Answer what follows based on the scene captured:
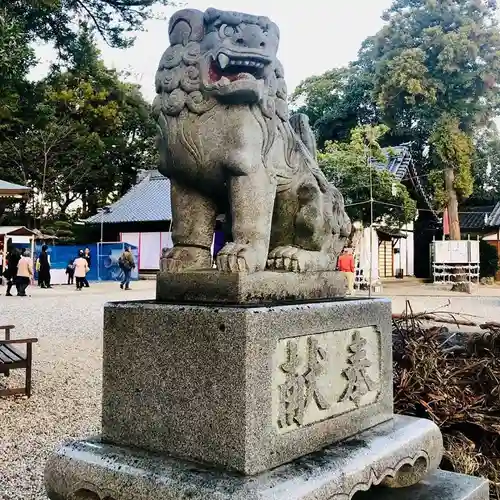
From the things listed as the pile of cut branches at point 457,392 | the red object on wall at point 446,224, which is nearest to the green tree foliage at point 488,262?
the red object on wall at point 446,224

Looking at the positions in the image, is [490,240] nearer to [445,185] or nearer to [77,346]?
[445,185]

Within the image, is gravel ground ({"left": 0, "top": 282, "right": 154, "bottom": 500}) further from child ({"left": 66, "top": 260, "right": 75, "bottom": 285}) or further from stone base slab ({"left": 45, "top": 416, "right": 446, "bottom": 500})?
child ({"left": 66, "top": 260, "right": 75, "bottom": 285})

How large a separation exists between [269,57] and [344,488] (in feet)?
5.33

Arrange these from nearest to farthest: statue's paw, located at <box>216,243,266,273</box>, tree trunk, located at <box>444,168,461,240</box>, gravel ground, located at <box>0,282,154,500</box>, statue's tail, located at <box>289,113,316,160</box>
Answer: statue's paw, located at <box>216,243,266,273</box> → statue's tail, located at <box>289,113,316,160</box> → gravel ground, located at <box>0,282,154,500</box> → tree trunk, located at <box>444,168,461,240</box>

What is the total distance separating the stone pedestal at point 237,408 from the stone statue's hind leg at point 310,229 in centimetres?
16

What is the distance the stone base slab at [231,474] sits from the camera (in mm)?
1851

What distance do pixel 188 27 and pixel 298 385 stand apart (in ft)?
4.84

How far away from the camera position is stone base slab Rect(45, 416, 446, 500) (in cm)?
185

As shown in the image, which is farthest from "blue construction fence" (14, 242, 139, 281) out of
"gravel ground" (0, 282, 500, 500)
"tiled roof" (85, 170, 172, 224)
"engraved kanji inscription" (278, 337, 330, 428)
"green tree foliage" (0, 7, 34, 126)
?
"engraved kanji inscription" (278, 337, 330, 428)

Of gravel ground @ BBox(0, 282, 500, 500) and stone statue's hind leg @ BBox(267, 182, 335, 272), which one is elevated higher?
stone statue's hind leg @ BBox(267, 182, 335, 272)

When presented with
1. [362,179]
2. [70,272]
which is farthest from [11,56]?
[70,272]

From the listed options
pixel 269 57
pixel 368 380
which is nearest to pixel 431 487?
pixel 368 380

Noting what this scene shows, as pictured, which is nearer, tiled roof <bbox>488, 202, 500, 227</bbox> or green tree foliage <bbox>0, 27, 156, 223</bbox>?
green tree foliage <bbox>0, 27, 156, 223</bbox>

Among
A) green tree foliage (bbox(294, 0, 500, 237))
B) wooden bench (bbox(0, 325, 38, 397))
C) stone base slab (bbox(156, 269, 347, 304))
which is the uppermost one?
green tree foliage (bbox(294, 0, 500, 237))
